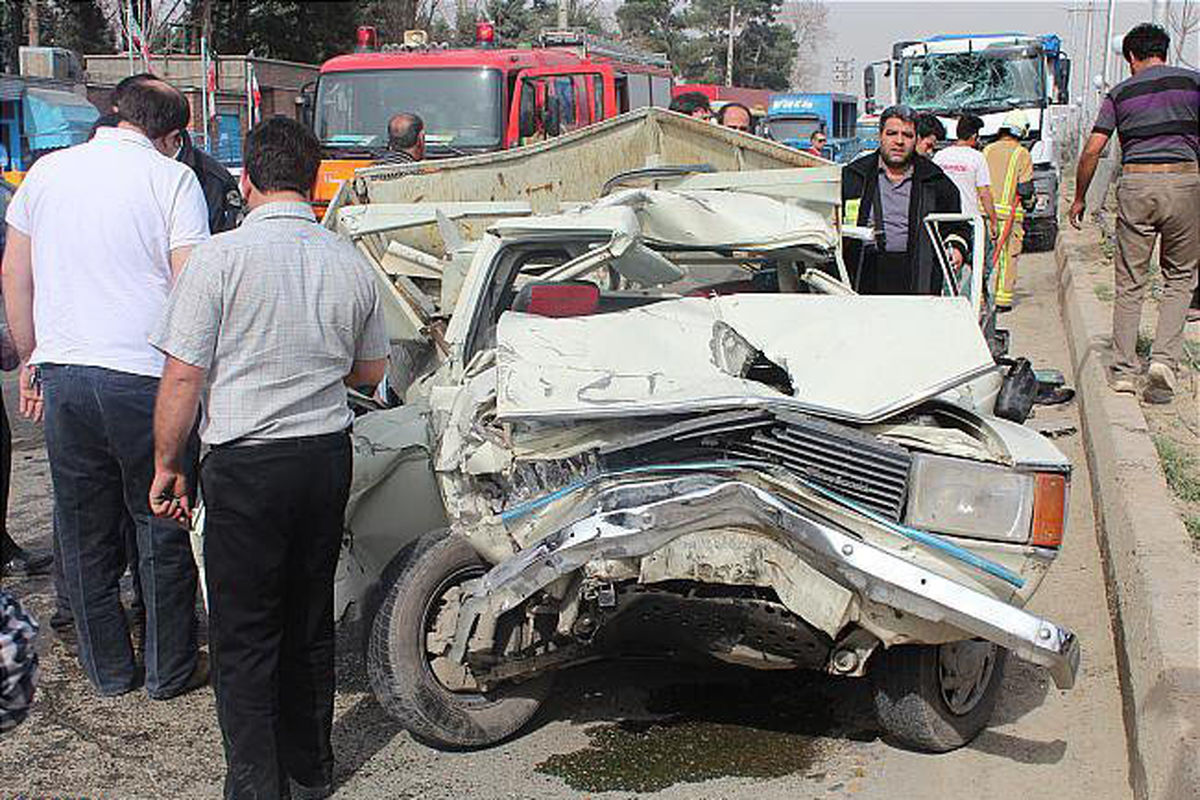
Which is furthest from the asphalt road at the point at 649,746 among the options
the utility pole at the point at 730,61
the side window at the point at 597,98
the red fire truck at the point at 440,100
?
the utility pole at the point at 730,61

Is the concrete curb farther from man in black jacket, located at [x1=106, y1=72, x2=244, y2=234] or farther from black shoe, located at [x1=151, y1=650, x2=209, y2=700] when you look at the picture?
man in black jacket, located at [x1=106, y1=72, x2=244, y2=234]

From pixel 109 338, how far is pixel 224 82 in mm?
31531

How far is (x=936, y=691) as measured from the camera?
439 centimetres

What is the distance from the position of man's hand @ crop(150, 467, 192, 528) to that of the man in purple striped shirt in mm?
5469

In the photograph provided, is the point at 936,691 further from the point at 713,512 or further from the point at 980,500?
the point at 713,512

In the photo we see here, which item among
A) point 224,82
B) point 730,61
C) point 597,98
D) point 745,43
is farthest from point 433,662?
point 745,43

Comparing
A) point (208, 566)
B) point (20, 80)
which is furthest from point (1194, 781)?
point (20, 80)

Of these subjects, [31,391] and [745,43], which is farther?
[745,43]

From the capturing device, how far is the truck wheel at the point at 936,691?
4.35m

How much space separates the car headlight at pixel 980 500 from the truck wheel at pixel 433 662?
1427 mm

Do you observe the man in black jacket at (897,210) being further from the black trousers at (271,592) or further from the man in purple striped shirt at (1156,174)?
the black trousers at (271,592)

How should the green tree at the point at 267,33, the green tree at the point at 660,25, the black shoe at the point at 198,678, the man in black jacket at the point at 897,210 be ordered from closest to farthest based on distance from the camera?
the black shoe at the point at 198,678 < the man in black jacket at the point at 897,210 < the green tree at the point at 267,33 < the green tree at the point at 660,25

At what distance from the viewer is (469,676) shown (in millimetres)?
4434

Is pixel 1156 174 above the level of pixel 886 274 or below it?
above
